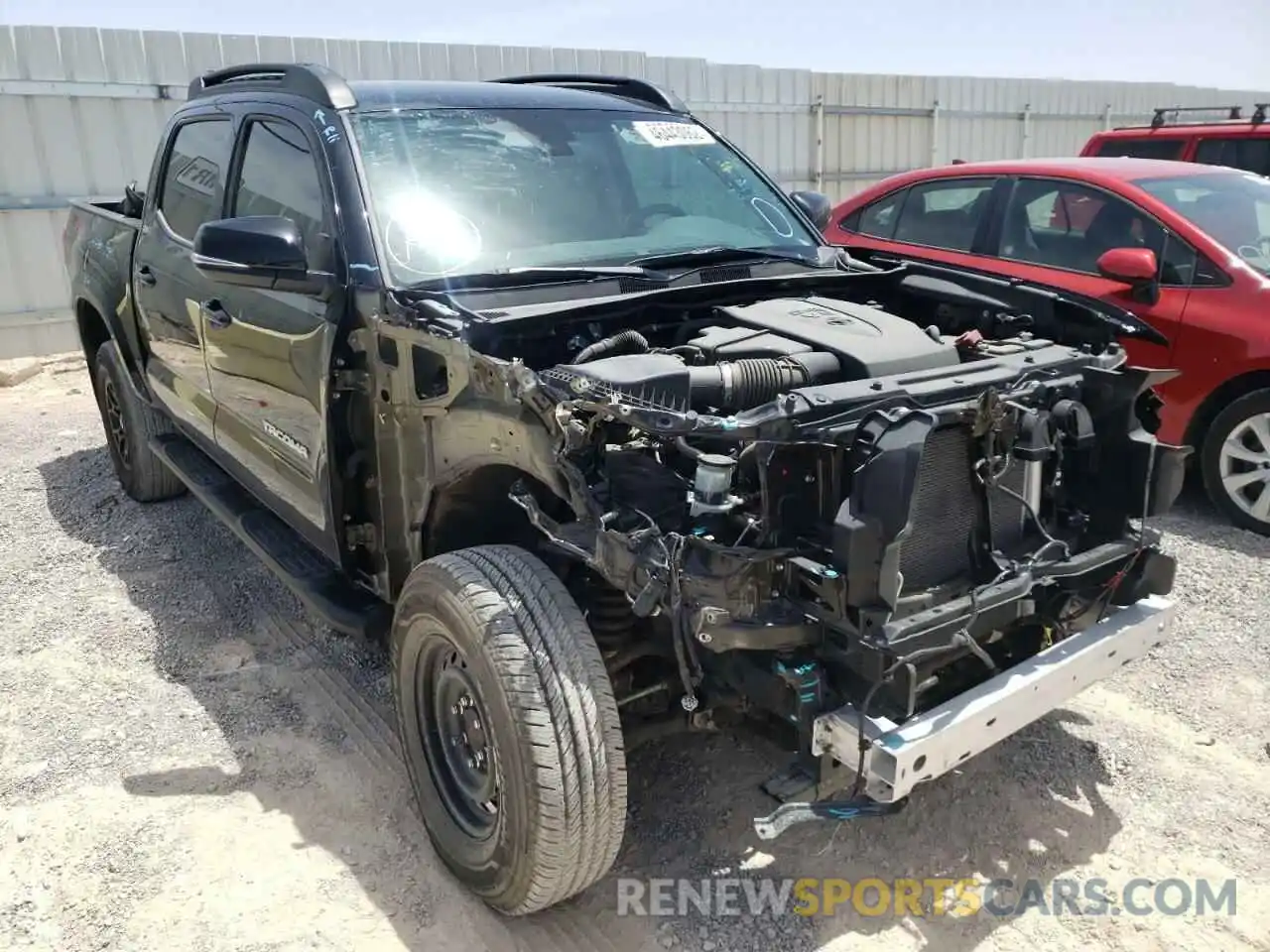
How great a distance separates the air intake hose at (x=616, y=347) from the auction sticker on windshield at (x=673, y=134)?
140 centimetres

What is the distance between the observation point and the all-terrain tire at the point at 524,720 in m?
2.37

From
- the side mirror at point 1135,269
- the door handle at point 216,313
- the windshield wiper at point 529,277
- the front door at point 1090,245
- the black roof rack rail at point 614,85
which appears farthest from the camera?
the front door at point 1090,245

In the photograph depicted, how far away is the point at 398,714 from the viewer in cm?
295

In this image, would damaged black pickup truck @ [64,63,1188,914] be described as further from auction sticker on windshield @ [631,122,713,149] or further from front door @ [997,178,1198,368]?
front door @ [997,178,1198,368]

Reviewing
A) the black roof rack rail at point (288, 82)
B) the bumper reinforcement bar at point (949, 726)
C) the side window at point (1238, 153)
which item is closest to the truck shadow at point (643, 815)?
the bumper reinforcement bar at point (949, 726)

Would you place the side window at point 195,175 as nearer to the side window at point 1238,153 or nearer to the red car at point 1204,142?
the red car at point 1204,142

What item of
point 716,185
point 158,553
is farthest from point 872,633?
point 158,553

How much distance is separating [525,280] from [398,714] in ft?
4.35

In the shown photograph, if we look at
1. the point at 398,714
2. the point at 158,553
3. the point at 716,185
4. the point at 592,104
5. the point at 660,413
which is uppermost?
the point at 592,104

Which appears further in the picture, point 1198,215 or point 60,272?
point 60,272

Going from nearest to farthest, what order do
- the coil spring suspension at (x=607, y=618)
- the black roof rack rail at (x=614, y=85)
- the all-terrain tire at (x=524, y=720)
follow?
1. the all-terrain tire at (x=524, y=720)
2. the coil spring suspension at (x=607, y=618)
3. the black roof rack rail at (x=614, y=85)

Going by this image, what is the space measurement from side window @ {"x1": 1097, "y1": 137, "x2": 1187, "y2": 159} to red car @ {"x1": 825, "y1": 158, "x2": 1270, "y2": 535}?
7.67 ft

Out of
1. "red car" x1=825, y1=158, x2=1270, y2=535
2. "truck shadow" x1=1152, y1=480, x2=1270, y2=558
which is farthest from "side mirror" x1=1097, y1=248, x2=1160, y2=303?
"truck shadow" x1=1152, y1=480, x2=1270, y2=558

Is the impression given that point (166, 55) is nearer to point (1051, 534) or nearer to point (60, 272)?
point (60, 272)
